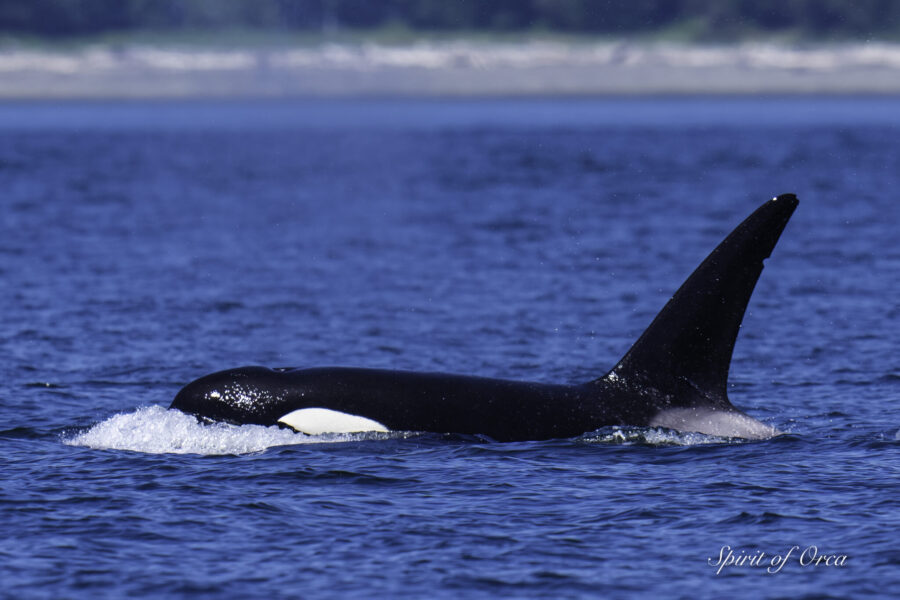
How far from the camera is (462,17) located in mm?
169000

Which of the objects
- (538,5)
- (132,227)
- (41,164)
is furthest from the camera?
(538,5)

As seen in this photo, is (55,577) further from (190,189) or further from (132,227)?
(190,189)

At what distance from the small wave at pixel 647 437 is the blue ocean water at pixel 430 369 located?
1.3 inches

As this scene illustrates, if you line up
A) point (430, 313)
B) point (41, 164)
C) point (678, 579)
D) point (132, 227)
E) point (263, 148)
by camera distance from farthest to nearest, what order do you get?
1. point (263, 148)
2. point (41, 164)
3. point (132, 227)
4. point (430, 313)
5. point (678, 579)

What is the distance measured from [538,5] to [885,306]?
145480 millimetres

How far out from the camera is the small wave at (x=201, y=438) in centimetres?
1573

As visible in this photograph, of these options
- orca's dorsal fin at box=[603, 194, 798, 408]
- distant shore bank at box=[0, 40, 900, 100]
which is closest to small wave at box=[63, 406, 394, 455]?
orca's dorsal fin at box=[603, 194, 798, 408]

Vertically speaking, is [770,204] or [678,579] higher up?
[770,204]

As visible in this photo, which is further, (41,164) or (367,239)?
(41,164)

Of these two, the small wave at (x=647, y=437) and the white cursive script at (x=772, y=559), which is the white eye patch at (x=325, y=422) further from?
the white cursive script at (x=772, y=559)

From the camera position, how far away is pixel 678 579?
12078 mm

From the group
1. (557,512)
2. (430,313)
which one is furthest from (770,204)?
(430,313)

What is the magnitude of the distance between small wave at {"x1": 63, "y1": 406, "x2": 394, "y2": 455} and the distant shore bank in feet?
484

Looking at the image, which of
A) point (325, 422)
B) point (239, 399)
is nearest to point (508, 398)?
point (325, 422)
